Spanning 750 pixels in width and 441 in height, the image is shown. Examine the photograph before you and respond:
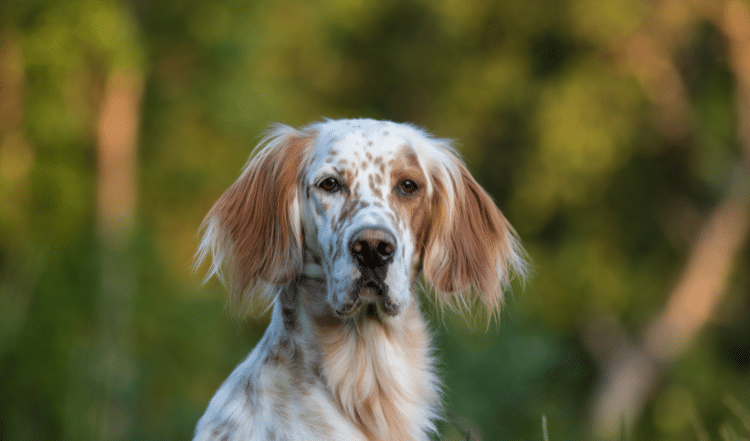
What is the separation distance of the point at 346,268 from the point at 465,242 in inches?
24.7

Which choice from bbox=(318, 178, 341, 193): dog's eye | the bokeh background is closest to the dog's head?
bbox=(318, 178, 341, 193): dog's eye

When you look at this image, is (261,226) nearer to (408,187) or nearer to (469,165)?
(408,187)

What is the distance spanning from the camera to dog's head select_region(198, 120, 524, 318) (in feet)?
8.71

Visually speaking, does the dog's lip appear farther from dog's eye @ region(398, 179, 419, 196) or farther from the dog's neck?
dog's eye @ region(398, 179, 419, 196)

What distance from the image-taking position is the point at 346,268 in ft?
8.61

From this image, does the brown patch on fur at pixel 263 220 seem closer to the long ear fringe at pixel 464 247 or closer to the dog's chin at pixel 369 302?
the dog's chin at pixel 369 302

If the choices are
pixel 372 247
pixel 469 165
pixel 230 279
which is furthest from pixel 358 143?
pixel 469 165

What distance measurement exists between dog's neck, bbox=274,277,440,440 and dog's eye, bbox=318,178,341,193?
1.03 ft

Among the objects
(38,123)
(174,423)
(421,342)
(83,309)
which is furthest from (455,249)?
(38,123)

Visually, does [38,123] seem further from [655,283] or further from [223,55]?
[655,283]

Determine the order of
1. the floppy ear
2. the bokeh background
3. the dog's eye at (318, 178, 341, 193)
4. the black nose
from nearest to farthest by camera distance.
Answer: the black nose < the dog's eye at (318, 178, 341, 193) < the floppy ear < the bokeh background

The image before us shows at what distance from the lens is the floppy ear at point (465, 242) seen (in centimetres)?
301

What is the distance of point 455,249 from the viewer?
303 cm

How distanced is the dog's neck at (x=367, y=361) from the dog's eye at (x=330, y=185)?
31 cm
